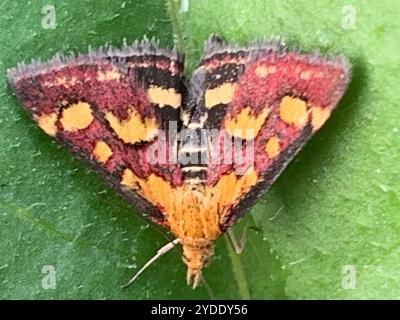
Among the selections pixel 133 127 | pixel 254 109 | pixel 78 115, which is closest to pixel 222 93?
pixel 254 109

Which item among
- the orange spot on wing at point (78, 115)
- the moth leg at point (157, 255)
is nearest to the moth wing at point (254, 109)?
the moth leg at point (157, 255)

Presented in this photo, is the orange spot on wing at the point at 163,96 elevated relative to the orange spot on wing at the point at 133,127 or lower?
elevated

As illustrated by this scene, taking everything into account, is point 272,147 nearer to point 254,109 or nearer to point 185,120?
point 254,109

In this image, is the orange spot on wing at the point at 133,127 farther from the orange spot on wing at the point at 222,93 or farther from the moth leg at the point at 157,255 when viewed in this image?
the moth leg at the point at 157,255

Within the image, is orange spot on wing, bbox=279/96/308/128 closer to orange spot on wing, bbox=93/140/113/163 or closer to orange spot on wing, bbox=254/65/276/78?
orange spot on wing, bbox=254/65/276/78

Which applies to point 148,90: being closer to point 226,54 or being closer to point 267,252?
point 226,54

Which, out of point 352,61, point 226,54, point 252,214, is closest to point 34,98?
point 226,54

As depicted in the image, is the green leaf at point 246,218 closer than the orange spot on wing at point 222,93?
Yes
